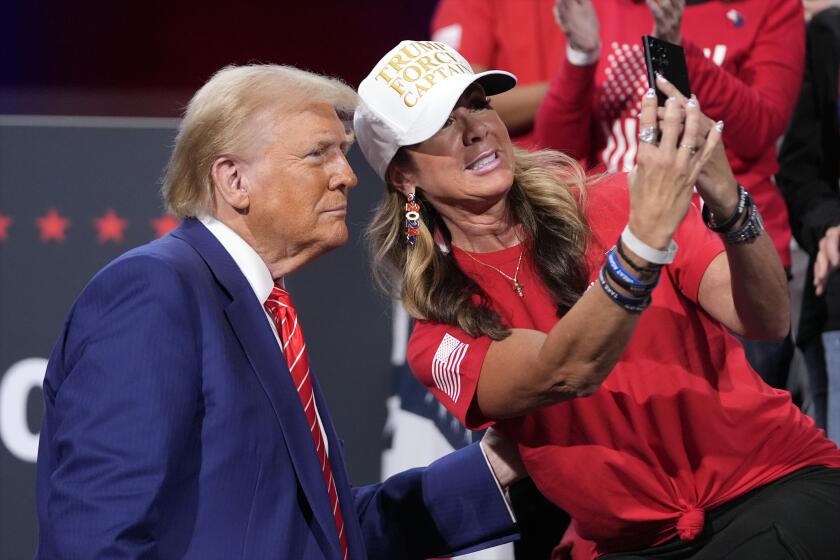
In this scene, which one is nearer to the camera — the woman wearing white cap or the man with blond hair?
the man with blond hair

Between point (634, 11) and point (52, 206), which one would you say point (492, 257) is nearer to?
point (634, 11)

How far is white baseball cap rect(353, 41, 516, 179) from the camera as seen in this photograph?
6.52 feet

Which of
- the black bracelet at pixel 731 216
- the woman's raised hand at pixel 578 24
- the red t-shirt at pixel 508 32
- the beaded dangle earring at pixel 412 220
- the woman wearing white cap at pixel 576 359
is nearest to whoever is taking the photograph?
the black bracelet at pixel 731 216

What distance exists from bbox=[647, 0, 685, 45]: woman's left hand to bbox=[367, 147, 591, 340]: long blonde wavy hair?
467mm

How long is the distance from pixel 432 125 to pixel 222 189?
0.38 meters

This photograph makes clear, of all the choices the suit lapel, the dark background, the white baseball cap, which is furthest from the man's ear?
the dark background

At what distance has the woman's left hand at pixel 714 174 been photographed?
163 cm

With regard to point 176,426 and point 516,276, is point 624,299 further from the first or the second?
point 176,426

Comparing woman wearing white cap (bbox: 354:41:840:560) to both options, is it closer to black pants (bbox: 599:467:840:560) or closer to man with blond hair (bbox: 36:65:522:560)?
black pants (bbox: 599:467:840:560)

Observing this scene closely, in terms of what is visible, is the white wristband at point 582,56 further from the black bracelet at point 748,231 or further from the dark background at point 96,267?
the black bracelet at point 748,231

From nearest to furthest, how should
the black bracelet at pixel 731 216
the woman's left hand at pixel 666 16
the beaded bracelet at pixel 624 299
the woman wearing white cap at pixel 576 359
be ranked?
the beaded bracelet at pixel 624 299, the black bracelet at pixel 731 216, the woman wearing white cap at pixel 576 359, the woman's left hand at pixel 666 16

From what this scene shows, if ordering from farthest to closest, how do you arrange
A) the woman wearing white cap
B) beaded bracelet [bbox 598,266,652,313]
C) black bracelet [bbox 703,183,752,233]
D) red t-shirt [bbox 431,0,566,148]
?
1. red t-shirt [bbox 431,0,566,148]
2. the woman wearing white cap
3. black bracelet [bbox 703,183,752,233]
4. beaded bracelet [bbox 598,266,652,313]

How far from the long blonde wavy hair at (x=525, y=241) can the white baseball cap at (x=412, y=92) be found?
0.17 ft

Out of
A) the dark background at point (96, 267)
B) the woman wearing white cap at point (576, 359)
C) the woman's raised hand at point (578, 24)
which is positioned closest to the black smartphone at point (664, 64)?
the woman wearing white cap at point (576, 359)
